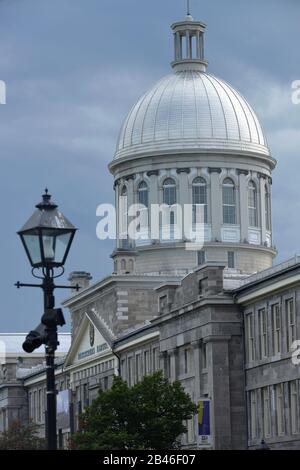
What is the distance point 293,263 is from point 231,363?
29.1 feet

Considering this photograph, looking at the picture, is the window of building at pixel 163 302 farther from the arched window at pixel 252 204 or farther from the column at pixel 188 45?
the column at pixel 188 45

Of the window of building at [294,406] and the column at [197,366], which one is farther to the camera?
the column at [197,366]

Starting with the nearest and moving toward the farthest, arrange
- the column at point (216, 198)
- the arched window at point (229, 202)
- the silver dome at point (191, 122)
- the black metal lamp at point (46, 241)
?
the black metal lamp at point (46, 241) → the silver dome at point (191, 122) → the column at point (216, 198) → the arched window at point (229, 202)

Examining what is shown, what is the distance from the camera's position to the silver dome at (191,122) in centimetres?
11256

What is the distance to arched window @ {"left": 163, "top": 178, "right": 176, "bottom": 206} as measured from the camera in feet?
372

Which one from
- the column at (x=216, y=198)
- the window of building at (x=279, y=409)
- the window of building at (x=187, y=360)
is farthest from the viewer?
the column at (x=216, y=198)

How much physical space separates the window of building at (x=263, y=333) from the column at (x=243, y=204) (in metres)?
37.2

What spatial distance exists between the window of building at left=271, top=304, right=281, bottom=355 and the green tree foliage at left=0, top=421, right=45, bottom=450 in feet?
103

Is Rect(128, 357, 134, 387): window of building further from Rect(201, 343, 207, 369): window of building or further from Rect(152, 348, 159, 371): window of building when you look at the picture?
Rect(201, 343, 207, 369): window of building

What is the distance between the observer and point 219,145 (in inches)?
4449

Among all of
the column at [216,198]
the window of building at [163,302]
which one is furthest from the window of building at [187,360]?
the column at [216,198]
